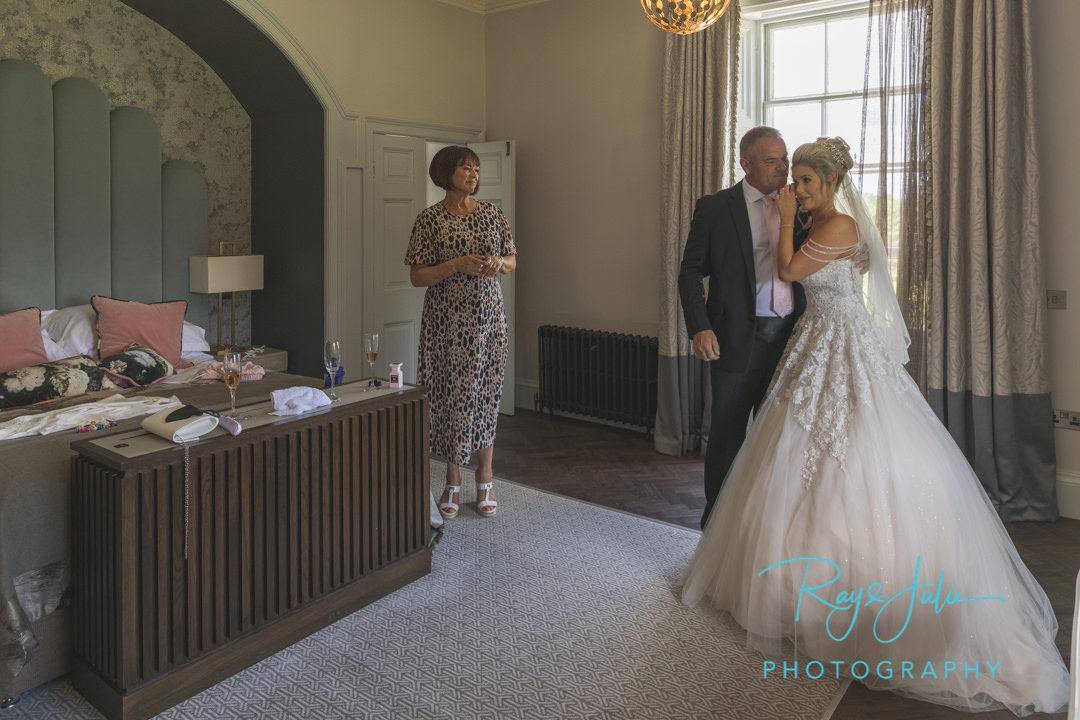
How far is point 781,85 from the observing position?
5.44 metres

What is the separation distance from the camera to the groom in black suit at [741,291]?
3541 millimetres

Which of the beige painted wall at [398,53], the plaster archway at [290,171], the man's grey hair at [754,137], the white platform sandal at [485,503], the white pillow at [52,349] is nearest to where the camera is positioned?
the man's grey hair at [754,137]

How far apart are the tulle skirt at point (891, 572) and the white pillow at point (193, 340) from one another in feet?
12.1

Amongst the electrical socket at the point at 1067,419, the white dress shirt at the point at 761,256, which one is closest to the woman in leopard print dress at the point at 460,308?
the white dress shirt at the point at 761,256

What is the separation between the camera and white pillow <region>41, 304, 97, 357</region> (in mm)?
4535

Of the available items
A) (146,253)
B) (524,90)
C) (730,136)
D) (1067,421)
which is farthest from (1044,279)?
(146,253)

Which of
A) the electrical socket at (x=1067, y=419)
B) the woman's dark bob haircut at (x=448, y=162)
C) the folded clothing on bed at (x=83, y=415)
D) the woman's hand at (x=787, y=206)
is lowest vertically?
the electrical socket at (x=1067, y=419)

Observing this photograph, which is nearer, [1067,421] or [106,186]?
[1067,421]

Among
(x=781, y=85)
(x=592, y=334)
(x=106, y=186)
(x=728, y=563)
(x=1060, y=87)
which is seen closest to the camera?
(x=728, y=563)

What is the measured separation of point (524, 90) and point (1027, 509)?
4.58 m

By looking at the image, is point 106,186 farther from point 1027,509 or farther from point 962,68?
point 1027,509

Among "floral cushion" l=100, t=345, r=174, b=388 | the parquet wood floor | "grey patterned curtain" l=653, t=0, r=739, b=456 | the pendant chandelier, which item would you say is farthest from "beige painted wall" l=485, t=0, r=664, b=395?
"floral cushion" l=100, t=345, r=174, b=388

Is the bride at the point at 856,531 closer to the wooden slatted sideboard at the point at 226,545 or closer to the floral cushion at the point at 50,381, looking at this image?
the wooden slatted sideboard at the point at 226,545

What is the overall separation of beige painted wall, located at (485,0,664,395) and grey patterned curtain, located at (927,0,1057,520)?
1977mm
